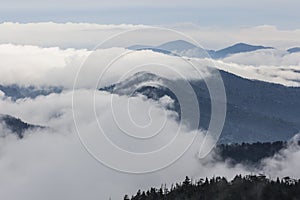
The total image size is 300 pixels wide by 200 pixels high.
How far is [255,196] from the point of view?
151250 millimetres

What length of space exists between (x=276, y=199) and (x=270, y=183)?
9.06 m

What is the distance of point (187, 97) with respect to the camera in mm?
184875

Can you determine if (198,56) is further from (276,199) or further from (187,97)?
(187,97)

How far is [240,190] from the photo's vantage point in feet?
523

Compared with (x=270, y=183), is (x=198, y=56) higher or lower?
higher

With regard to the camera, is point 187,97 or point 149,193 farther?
point 149,193

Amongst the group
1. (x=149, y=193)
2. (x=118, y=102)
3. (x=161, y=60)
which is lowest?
(x=149, y=193)

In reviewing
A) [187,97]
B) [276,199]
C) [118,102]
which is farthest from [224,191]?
[118,102]

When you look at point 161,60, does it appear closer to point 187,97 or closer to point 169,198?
point 187,97

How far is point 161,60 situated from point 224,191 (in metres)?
40.6

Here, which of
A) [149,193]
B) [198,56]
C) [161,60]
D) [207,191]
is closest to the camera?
[198,56]

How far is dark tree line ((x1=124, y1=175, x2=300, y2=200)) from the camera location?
5822 inches

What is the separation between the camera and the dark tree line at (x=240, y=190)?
147875 mm

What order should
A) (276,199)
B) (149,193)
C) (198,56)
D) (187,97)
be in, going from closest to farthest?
(198,56) < (276,199) < (187,97) < (149,193)
